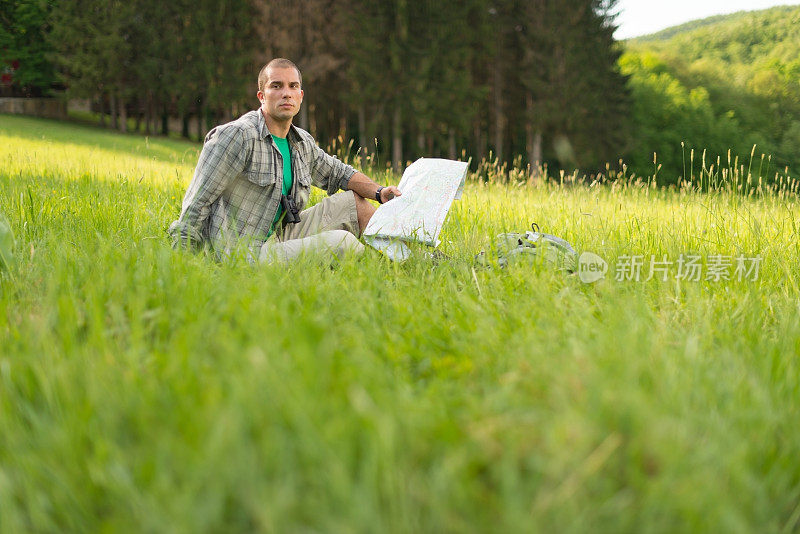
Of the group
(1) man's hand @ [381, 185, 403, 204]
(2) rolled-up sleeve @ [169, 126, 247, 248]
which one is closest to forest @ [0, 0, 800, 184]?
(1) man's hand @ [381, 185, 403, 204]

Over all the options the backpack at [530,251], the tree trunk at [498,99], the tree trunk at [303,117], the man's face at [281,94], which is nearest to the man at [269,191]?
the man's face at [281,94]

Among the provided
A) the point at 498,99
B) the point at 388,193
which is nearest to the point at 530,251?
the point at 388,193

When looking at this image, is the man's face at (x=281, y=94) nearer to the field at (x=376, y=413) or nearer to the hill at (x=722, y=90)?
the field at (x=376, y=413)

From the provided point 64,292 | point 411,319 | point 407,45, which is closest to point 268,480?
point 411,319

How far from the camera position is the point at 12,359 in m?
1.64

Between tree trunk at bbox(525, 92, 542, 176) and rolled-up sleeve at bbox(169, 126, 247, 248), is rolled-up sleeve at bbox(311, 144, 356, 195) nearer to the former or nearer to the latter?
rolled-up sleeve at bbox(169, 126, 247, 248)

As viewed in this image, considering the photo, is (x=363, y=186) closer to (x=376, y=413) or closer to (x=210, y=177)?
(x=210, y=177)

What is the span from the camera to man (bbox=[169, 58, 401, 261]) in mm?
3492

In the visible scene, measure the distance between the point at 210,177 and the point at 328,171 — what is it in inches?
38.6

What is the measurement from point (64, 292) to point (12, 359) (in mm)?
579

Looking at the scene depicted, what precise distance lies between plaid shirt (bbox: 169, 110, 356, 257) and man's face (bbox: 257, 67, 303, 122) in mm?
97

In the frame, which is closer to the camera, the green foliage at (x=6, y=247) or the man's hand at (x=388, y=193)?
the green foliage at (x=6, y=247)

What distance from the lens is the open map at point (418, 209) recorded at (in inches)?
135

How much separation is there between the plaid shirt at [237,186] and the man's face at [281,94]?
10cm
